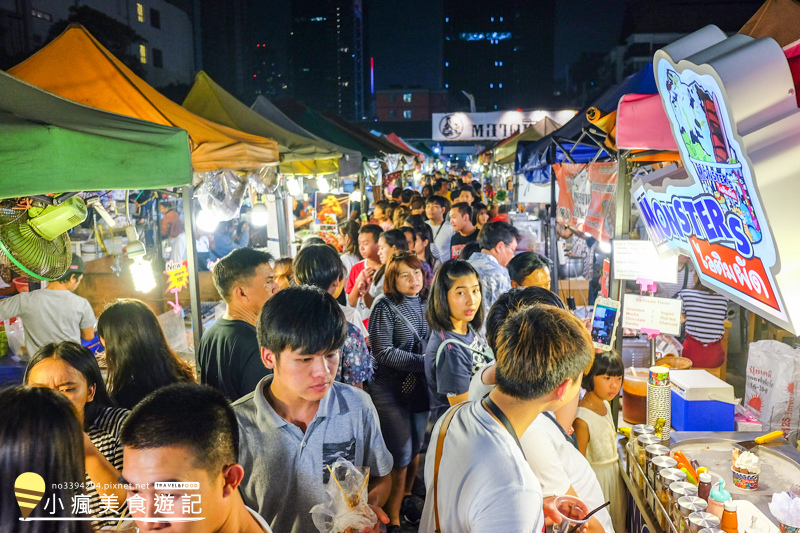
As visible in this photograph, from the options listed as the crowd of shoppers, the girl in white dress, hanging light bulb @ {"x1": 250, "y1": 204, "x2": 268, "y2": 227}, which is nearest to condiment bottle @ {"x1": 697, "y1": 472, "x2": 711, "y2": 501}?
the crowd of shoppers

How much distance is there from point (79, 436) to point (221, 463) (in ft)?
2.18

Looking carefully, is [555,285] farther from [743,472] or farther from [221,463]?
[221,463]

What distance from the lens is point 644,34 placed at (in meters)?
46.8

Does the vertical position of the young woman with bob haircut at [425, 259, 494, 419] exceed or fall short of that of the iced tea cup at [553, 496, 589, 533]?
it exceeds it

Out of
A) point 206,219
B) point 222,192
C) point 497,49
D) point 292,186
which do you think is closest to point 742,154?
point 222,192

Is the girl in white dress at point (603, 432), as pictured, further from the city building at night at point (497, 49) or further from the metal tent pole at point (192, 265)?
the city building at night at point (497, 49)

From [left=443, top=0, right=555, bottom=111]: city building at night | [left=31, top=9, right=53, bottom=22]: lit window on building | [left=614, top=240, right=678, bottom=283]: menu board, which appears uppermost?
[left=443, top=0, right=555, bottom=111]: city building at night

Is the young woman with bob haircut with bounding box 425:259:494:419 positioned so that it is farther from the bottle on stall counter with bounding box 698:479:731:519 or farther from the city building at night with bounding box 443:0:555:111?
the city building at night with bounding box 443:0:555:111

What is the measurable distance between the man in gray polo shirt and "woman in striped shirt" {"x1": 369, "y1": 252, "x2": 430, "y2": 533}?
5.93 ft

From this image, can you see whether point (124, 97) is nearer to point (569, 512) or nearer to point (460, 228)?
point (569, 512)

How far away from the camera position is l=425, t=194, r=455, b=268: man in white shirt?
8.13m

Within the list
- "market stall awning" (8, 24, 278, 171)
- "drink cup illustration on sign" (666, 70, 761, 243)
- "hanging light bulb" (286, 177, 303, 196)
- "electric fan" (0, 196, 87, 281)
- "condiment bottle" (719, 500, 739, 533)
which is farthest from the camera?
"hanging light bulb" (286, 177, 303, 196)

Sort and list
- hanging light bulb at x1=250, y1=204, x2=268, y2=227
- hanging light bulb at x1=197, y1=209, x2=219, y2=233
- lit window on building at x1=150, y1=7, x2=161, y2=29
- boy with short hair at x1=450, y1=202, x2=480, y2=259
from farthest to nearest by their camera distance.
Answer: lit window on building at x1=150, y1=7, x2=161, y2=29, boy with short hair at x1=450, y1=202, x2=480, y2=259, hanging light bulb at x1=250, y1=204, x2=268, y2=227, hanging light bulb at x1=197, y1=209, x2=219, y2=233

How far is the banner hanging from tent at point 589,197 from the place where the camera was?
4.46m
